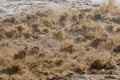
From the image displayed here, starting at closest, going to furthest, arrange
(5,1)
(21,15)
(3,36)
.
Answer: (3,36)
(21,15)
(5,1)

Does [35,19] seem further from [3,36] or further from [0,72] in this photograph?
[0,72]

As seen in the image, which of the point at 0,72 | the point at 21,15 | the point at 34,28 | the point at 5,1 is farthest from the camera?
the point at 5,1

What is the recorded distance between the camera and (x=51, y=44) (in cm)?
1036

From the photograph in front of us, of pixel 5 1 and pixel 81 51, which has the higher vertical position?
pixel 5 1

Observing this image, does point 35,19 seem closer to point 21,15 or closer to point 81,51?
point 21,15

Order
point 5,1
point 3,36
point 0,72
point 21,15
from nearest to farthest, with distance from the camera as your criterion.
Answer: point 0,72, point 3,36, point 21,15, point 5,1

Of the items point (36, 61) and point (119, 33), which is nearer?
point (36, 61)

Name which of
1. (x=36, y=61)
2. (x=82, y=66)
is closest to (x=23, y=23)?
(x=36, y=61)

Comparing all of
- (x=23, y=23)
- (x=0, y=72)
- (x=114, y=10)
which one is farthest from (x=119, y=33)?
(x=0, y=72)

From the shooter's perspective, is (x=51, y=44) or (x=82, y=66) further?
(x=51, y=44)

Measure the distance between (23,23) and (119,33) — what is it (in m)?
3.65

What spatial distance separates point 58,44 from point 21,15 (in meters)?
2.79

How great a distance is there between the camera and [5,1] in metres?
13.4

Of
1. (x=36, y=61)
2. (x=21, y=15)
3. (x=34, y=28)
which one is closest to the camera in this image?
(x=36, y=61)
